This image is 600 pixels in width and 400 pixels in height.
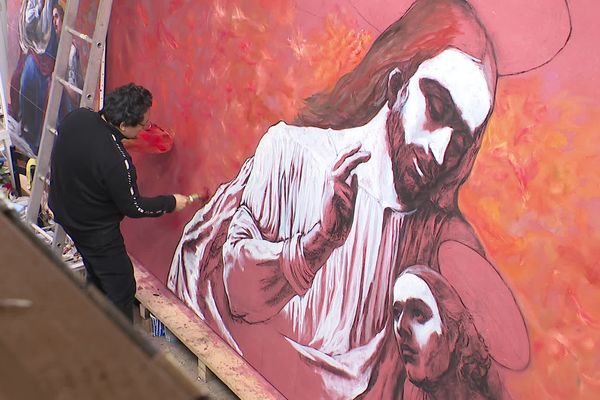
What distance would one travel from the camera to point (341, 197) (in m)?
2.97

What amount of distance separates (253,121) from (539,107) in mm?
1512

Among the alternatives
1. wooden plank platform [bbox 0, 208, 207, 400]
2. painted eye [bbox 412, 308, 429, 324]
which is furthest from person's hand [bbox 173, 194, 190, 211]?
wooden plank platform [bbox 0, 208, 207, 400]

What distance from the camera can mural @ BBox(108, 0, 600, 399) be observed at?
2.19 metres

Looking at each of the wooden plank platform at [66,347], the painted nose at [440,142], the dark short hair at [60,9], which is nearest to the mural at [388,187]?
the painted nose at [440,142]

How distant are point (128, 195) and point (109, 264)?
1.68 feet

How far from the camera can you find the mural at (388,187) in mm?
2188

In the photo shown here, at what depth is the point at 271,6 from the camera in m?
3.10

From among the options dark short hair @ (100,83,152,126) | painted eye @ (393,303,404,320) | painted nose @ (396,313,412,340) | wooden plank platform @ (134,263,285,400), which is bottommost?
wooden plank platform @ (134,263,285,400)

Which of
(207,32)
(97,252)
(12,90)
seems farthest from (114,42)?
(12,90)

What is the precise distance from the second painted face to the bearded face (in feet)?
0.99

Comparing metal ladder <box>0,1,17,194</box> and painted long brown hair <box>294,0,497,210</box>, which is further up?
painted long brown hair <box>294,0,497,210</box>

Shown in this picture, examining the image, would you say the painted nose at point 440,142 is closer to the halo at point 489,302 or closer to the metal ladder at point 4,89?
the halo at point 489,302

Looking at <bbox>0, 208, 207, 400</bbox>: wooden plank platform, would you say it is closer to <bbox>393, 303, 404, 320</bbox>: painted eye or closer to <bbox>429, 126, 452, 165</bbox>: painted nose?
<bbox>429, 126, 452, 165</bbox>: painted nose

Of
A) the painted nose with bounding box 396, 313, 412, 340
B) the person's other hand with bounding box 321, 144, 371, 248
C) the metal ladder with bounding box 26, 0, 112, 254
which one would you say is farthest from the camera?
the metal ladder with bounding box 26, 0, 112, 254
